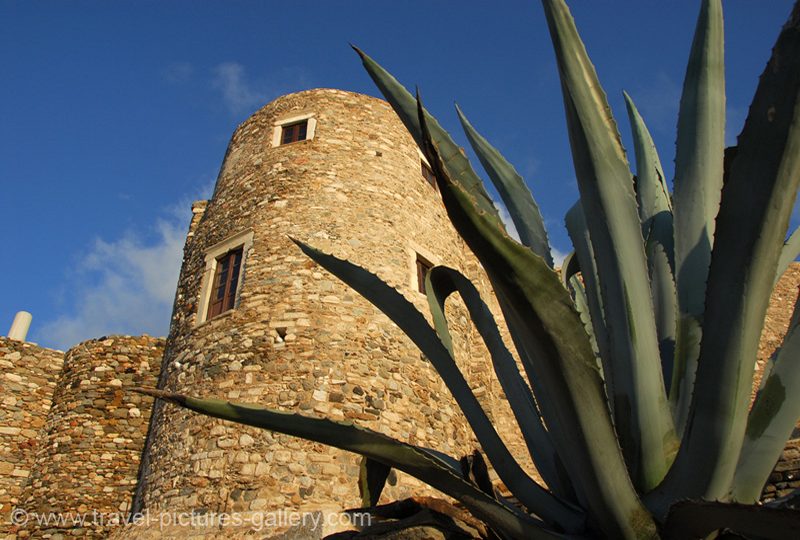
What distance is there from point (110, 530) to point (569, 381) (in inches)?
254

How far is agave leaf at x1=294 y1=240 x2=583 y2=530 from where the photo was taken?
161 cm

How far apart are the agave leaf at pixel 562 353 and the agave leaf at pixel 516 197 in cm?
81

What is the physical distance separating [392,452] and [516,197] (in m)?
1.13

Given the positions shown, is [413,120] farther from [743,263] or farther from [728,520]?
[728,520]

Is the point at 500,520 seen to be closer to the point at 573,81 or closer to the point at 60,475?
the point at 573,81

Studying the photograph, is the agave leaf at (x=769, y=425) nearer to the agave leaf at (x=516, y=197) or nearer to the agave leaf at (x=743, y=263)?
the agave leaf at (x=743, y=263)

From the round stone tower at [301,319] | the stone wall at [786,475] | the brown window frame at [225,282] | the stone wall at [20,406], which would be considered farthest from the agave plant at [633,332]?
the stone wall at [20,406]

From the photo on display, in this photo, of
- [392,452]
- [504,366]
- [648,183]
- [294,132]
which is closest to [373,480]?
[392,452]

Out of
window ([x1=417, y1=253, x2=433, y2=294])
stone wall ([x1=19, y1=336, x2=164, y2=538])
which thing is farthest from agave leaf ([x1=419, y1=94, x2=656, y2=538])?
stone wall ([x1=19, y1=336, x2=164, y2=538])

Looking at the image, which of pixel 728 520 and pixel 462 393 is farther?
pixel 462 393

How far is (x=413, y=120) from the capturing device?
225 cm

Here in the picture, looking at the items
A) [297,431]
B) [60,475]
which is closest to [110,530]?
[60,475]

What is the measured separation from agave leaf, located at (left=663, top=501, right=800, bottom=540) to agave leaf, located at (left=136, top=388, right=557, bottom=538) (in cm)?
30

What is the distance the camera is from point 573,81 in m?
1.64
